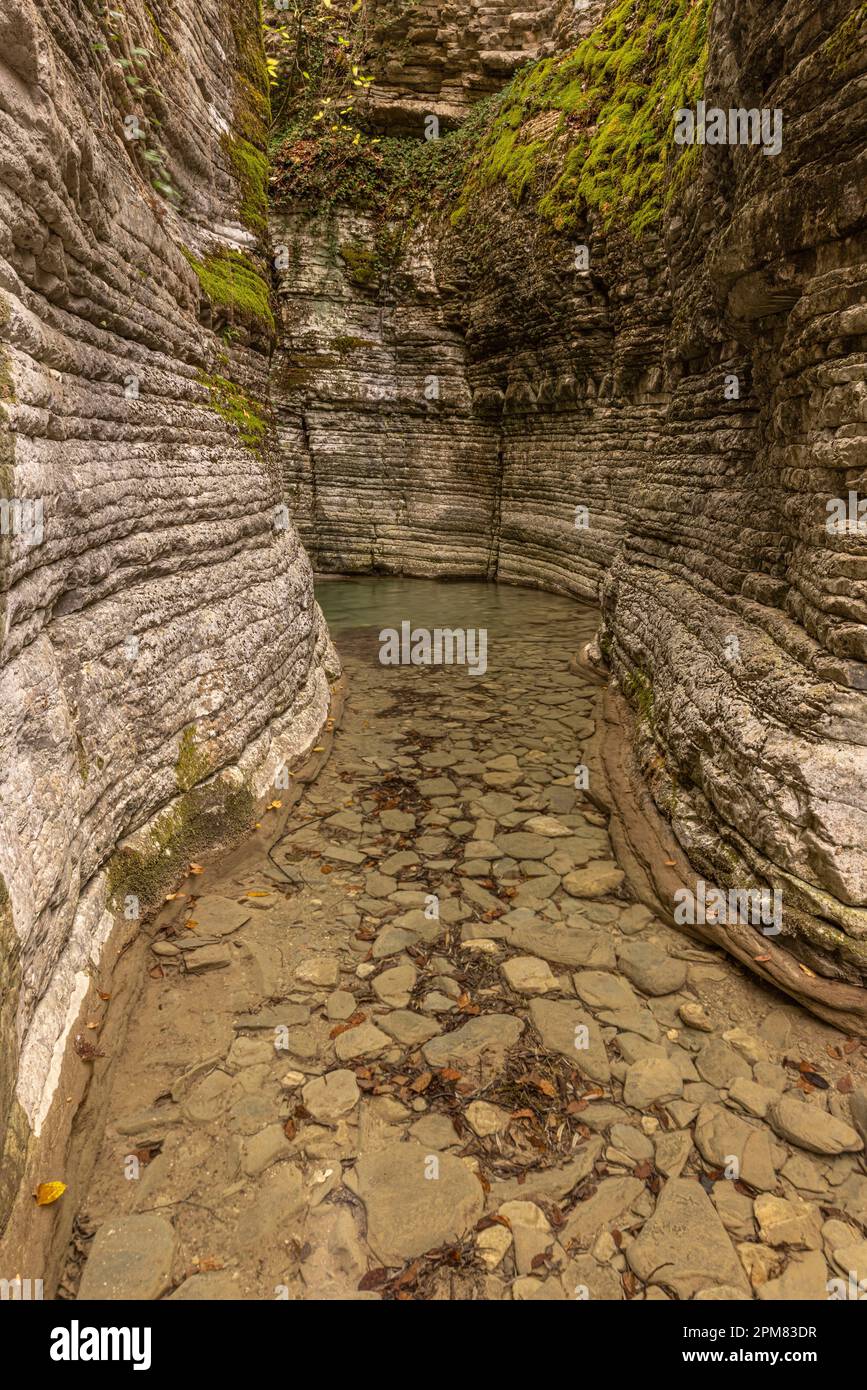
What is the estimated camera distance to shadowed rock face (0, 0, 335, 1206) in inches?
126

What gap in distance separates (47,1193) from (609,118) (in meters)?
16.6

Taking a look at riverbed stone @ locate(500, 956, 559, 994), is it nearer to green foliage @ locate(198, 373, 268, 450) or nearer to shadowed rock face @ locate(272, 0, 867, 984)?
shadowed rock face @ locate(272, 0, 867, 984)

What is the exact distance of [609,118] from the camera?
12.8 meters

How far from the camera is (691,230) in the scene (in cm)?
723

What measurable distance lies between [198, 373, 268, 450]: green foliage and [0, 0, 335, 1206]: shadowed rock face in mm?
34

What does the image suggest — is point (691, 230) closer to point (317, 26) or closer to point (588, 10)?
point (588, 10)

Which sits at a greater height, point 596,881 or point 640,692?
point 640,692

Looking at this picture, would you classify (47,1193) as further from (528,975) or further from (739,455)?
(739,455)

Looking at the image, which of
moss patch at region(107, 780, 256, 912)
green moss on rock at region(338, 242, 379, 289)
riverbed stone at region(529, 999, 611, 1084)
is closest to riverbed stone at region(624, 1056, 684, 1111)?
riverbed stone at region(529, 999, 611, 1084)

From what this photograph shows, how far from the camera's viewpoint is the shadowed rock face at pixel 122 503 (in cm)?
320

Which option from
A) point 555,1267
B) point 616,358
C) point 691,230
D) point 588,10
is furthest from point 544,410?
point 555,1267

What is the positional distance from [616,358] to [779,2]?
8708 mm

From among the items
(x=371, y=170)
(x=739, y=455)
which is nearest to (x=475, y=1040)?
(x=739, y=455)

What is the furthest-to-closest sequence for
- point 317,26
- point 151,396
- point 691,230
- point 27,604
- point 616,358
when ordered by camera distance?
point 317,26 → point 616,358 → point 691,230 → point 151,396 → point 27,604
